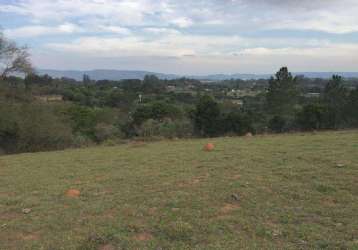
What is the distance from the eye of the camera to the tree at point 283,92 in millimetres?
36125

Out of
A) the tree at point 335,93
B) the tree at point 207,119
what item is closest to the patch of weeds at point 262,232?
the tree at point 207,119

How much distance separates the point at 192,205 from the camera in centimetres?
531

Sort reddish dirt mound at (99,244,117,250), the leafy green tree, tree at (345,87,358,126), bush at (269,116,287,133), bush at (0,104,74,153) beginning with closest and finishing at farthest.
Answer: reddish dirt mound at (99,244,117,250)
bush at (0,104,74,153)
the leafy green tree
bush at (269,116,287,133)
tree at (345,87,358,126)

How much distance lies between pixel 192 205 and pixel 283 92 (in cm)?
3280

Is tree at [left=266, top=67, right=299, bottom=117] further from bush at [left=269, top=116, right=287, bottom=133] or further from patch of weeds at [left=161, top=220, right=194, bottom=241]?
patch of weeds at [left=161, top=220, right=194, bottom=241]

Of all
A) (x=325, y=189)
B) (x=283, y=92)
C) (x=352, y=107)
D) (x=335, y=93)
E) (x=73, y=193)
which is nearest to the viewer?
(x=325, y=189)

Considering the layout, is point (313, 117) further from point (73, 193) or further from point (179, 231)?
point (179, 231)

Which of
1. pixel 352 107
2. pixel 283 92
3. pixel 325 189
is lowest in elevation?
pixel 325 189

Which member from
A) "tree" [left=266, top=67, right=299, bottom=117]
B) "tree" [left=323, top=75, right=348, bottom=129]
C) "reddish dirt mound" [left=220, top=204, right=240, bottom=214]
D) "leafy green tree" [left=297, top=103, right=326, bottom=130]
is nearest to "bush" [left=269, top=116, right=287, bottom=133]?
"leafy green tree" [left=297, top=103, right=326, bottom=130]

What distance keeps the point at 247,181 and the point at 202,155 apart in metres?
3.66

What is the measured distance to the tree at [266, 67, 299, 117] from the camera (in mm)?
36125

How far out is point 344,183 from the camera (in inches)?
241

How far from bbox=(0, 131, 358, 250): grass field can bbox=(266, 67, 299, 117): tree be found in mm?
27826

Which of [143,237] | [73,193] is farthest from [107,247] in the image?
[73,193]
